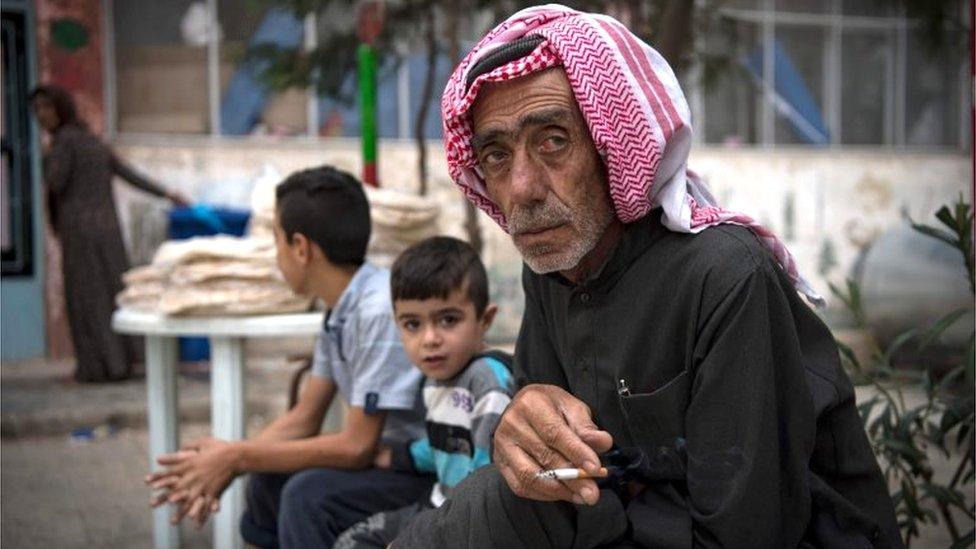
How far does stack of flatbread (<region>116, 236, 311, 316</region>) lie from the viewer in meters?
3.24

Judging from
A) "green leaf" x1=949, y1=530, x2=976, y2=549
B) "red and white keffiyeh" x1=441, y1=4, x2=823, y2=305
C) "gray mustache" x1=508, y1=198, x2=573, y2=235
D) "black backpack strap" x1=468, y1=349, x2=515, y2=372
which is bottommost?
"green leaf" x1=949, y1=530, x2=976, y2=549

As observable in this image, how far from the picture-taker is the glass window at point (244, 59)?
8.49 metres

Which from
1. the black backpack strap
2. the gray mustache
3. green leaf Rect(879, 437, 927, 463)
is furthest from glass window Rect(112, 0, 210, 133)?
the gray mustache

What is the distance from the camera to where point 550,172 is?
170 cm

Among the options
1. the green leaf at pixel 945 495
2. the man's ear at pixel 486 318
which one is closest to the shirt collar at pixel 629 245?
the man's ear at pixel 486 318

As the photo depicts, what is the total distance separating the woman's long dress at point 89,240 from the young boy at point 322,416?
4.32 metres

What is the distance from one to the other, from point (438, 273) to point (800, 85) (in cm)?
886

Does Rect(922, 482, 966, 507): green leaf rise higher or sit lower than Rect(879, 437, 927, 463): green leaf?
lower

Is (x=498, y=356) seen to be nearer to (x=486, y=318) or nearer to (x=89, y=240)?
(x=486, y=318)

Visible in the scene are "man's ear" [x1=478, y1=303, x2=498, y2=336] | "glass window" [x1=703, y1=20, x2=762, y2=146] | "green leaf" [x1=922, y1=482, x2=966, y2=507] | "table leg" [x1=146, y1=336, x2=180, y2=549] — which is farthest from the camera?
"glass window" [x1=703, y1=20, x2=762, y2=146]

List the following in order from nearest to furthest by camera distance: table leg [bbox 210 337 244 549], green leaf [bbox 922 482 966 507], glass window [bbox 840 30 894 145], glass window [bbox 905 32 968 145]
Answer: green leaf [bbox 922 482 966 507] < table leg [bbox 210 337 244 549] < glass window [bbox 840 30 894 145] < glass window [bbox 905 32 968 145]

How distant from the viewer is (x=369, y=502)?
261 centimetres

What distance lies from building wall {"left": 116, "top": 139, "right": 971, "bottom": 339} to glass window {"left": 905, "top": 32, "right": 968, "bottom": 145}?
31 centimetres

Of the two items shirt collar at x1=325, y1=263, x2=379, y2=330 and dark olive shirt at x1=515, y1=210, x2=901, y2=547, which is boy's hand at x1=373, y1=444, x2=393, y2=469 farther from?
dark olive shirt at x1=515, y1=210, x2=901, y2=547
